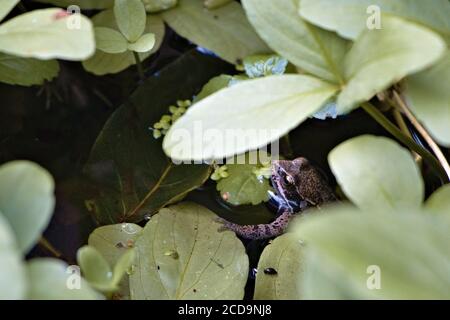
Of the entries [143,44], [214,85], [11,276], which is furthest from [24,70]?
[11,276]

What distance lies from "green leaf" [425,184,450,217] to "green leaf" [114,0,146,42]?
0.68 m

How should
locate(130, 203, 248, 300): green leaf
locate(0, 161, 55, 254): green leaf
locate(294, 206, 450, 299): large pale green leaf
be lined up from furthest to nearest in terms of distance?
locate(130, 203, 248, 300): green leaf, locate(0, 161, 55, 254): green leaf, locate(294, 206, 450, 299): large pale green leaf

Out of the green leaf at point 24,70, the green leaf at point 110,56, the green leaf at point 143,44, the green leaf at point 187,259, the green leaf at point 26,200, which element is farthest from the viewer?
the green leaf at point 110,56

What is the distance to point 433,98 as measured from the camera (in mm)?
849

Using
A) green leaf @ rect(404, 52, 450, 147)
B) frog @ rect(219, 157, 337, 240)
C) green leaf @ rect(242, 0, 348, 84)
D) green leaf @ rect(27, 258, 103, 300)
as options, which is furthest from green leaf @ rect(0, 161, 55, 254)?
frog @ rect(219, 157, 337, 240)

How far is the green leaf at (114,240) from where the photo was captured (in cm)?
112

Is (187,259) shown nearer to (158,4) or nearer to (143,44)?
(143,44)

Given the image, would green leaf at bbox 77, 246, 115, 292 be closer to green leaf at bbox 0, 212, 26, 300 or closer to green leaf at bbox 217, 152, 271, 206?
green leaf at bbox 0, 212, 26, 300

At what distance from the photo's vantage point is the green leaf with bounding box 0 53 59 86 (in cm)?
126

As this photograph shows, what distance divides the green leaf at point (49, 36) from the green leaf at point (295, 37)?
28 centimetres

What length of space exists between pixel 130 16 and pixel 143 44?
7cm

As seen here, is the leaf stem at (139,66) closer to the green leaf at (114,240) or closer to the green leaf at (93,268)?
the green leaf at (114,240)

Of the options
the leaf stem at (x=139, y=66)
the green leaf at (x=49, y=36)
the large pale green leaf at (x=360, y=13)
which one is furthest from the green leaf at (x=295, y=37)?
the leaf stem at (x=139, y=66)

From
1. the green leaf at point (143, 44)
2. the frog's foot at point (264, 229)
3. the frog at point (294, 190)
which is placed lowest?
the frog's foot at point (264, 229)
